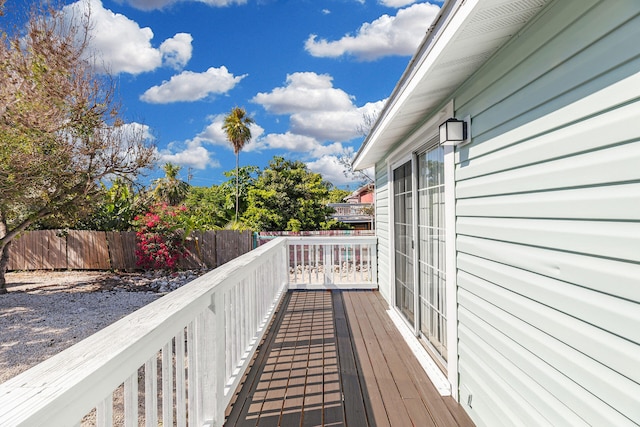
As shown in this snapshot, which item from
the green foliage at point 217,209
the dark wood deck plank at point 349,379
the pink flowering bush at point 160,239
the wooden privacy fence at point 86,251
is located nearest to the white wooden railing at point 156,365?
the dark wood deck plank at point 349,379

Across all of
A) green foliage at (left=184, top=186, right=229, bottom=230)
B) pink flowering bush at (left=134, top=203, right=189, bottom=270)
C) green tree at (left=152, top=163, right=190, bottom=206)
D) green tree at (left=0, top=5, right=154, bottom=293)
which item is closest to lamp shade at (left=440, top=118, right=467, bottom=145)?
green tree at (left=0, top=5, right=154, bottom=293)

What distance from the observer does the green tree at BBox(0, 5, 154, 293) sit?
6199 mm

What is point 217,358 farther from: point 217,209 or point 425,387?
point 217,209

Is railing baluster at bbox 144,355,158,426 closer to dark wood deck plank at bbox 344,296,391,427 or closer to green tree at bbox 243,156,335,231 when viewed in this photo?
dark wood deck plank at bbox 344,296,391,427

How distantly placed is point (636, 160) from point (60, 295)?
417 inches

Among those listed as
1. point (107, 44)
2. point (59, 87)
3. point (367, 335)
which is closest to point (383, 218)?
point (367, 335)

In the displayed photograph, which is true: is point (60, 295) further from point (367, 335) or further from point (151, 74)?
point (151, 74)

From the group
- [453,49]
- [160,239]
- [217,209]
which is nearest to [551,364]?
[453,49]

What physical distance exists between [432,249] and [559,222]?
1793 millimetres

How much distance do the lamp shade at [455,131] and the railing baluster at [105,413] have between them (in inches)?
89.3

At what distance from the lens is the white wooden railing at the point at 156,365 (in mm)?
743

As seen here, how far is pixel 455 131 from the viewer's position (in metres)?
2.42

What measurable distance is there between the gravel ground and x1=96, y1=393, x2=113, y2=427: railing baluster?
15.2 ft

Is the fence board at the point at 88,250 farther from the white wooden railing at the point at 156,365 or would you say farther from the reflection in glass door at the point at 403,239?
the reflection in glass door at the point at 403,239
